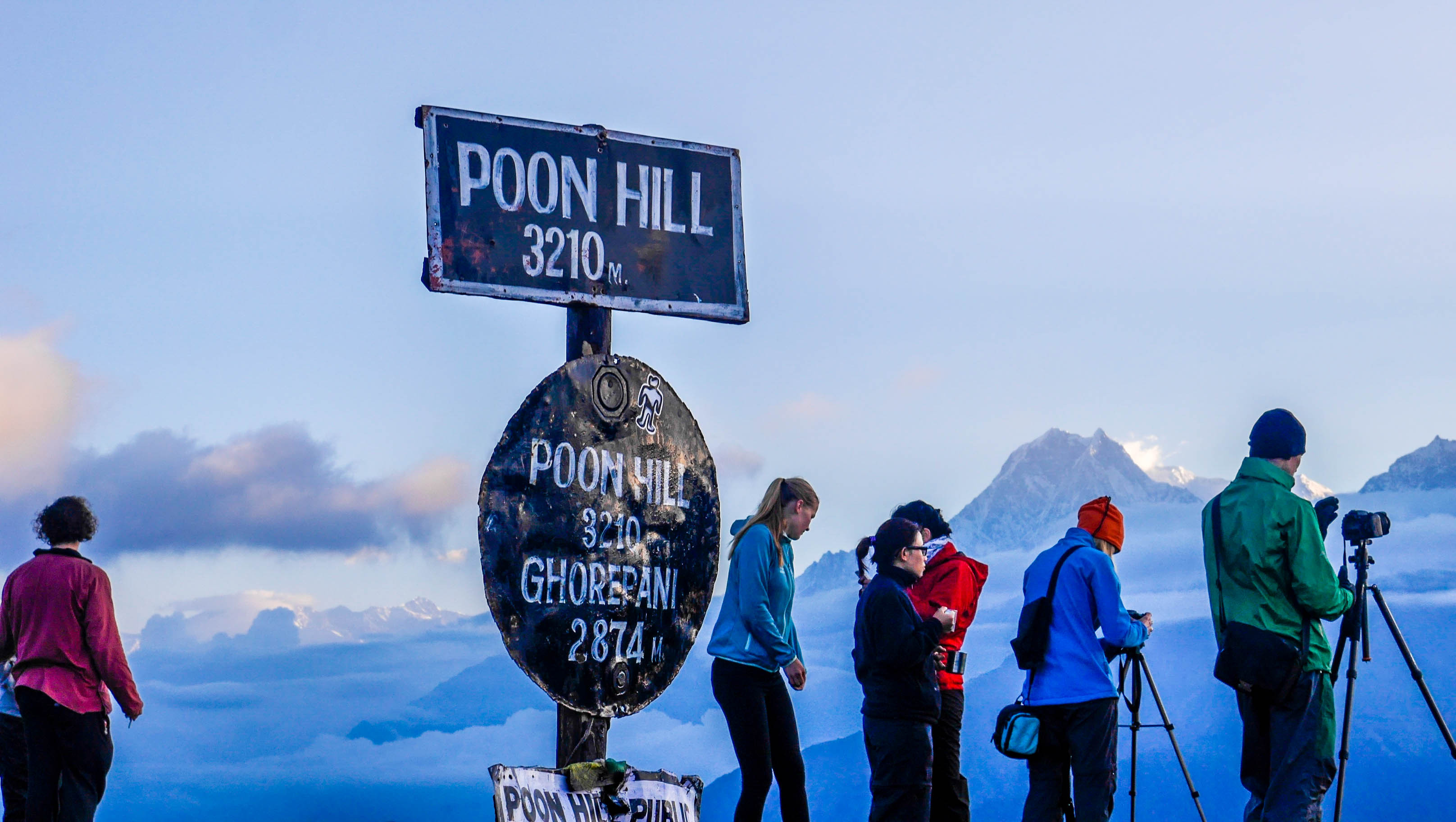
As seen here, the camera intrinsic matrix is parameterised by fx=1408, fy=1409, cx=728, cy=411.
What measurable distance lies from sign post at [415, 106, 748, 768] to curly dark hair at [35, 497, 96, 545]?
2.54 metres

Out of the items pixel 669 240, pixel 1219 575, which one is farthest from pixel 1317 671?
pixel 669 240

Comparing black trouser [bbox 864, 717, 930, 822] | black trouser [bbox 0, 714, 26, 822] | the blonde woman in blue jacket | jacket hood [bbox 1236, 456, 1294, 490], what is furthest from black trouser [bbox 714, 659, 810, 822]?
black trouser [bbox 0, 714, 26, 822]

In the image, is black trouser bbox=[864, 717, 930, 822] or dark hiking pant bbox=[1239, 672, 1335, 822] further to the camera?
black trouser bbox=[864, 717, 930, 822]

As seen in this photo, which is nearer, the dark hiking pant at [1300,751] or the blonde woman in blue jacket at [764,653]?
the dark hiking pant at [1300,751]

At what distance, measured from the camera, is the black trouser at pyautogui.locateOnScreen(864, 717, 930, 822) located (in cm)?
602

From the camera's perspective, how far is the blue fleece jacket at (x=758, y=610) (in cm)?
590

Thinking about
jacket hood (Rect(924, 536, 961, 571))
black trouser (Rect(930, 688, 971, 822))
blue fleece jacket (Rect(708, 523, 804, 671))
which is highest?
jacket hood (Rect(924, 536, 961, 571))

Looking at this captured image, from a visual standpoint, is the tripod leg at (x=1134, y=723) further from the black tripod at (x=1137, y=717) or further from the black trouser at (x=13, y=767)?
the black trouser at (x=13, y=767)

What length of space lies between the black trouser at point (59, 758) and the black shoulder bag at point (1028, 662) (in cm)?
385

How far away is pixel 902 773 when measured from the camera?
→ 602cm

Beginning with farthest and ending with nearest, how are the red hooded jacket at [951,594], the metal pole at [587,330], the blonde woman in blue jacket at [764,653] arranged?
the red hooded jacket at [951,594] < the blonde woman in blue jacket at [764,653] < the metal pole at [587,330]

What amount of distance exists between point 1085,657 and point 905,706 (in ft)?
2.57

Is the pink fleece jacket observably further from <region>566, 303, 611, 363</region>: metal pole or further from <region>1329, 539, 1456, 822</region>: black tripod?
<region>1329, 539, 1456, 822</region>: black tripod

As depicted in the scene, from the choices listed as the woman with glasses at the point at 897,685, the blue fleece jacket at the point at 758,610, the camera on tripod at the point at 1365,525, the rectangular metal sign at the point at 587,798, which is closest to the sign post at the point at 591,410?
the rectangular metal sign at the point at 587,798
